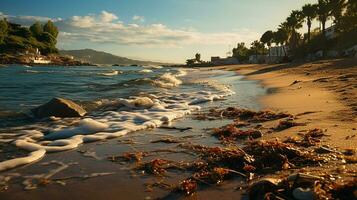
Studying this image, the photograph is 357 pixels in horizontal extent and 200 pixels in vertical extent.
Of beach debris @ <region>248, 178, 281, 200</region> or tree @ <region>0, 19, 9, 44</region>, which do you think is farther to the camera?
tree @ <region>0, 19, 9, 44</region>

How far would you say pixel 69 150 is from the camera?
708cm

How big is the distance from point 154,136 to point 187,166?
2.69m

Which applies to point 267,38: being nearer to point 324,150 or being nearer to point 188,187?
point 324,150

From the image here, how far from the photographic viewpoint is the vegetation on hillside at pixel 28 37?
131375 millimetres

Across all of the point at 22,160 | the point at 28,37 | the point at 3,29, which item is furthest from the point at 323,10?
the point at 28,37

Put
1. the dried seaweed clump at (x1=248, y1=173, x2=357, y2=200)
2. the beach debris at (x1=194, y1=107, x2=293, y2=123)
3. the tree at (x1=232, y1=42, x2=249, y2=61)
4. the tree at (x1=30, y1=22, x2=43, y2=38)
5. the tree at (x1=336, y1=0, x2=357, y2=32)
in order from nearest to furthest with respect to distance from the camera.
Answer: the dried seaweed clump at (x1=248, y1=173, x2=357, y2=200), the beach debris at (x1=194, y1=107, x2=293, y2=123), the tree at (x1=336, y1=0, x2=357, y2=32), the tree at (x1=232, y1=42, x2=249, y2=61), the tree at (x1=30, y1=22, x2=43, y2=38)

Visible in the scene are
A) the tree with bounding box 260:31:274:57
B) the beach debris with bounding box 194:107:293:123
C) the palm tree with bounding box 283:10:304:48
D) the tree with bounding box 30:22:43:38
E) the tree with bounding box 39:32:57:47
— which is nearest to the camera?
the beach debris with bounding box 194:107:293:123

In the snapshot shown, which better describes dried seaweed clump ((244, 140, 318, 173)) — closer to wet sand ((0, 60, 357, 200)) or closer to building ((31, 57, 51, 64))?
wet sand ((0, 60, 357, 200))

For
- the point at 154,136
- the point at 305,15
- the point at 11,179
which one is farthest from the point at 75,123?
A: the point at 305,15

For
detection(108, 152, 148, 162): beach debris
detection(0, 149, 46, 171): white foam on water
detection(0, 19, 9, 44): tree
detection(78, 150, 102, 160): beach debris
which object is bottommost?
detection(78, 150, 102, 160): beach debris

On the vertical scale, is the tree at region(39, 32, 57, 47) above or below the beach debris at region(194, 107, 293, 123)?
above

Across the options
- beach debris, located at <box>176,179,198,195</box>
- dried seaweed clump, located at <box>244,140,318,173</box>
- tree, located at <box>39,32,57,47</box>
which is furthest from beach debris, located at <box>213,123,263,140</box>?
tree, located at <box>39,32,57,47</box>

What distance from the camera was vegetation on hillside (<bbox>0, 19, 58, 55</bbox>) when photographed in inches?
5172

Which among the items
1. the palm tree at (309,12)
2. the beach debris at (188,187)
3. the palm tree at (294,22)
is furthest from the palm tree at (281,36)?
the beach debris at (188,187)
